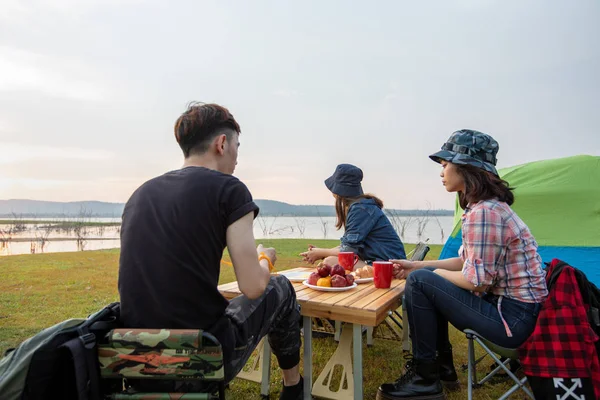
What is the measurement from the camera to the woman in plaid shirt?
1964 millimetres

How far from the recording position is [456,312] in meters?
2.07

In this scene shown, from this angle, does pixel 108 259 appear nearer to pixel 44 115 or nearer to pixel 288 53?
pixel 44 115

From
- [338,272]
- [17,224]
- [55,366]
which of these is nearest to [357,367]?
[338,272]

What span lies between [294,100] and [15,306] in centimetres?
765

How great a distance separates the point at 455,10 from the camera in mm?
7730

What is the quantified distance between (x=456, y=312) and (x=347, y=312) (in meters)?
0.62

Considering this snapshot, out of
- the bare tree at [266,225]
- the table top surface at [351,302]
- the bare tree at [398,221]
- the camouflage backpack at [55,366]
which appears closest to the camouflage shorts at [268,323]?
the table top surface at [351,302]

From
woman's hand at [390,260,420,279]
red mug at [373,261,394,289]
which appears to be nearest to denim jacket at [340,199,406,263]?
woman's hand at [390,260,420,279]

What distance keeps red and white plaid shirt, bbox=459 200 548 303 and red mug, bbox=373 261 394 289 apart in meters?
0.51

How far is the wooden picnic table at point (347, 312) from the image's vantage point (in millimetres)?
1965

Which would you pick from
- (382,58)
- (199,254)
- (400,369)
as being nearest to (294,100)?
(382,58)

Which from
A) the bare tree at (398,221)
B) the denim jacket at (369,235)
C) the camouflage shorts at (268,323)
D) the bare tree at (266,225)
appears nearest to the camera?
the camouflage shorts at (268,323)

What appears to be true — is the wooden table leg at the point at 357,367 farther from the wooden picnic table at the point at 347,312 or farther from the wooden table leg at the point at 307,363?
the wooden table leg at the point at 307,363

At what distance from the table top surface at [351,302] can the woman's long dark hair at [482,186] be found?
747 mm
